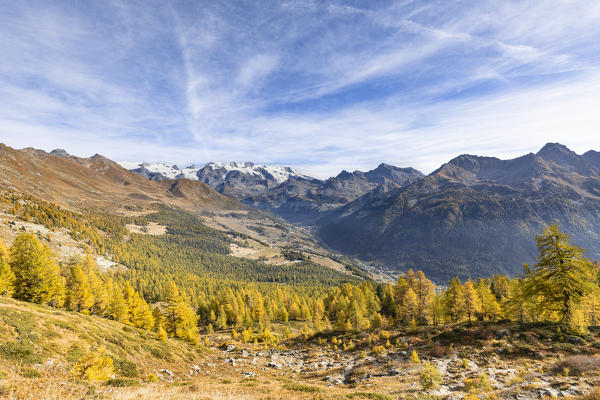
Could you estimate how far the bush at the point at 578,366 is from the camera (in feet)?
70.9

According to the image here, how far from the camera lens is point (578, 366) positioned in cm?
2233

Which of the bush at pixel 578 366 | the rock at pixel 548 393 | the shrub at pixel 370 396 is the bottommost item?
the shrub at pixel 370 396

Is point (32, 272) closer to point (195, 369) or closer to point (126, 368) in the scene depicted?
point (126, 368)

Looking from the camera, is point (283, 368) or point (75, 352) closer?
point (75, 352)

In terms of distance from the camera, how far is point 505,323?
40.2 metres

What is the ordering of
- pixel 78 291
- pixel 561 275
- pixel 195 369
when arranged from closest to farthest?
pixel 561 275 → pixel 195 369 → pixel 78 291

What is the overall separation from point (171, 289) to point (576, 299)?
232 feet

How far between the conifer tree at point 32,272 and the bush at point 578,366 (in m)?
73.8

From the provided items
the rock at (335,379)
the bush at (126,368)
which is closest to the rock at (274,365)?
the rock at (335,379)

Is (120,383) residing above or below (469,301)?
above

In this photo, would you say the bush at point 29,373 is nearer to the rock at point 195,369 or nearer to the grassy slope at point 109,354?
the grassy slope at point 109,354

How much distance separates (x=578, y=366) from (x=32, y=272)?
77025 millimetres

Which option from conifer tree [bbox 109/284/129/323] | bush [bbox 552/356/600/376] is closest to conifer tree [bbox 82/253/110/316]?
conifer tree [bbox 109/284/129/323]

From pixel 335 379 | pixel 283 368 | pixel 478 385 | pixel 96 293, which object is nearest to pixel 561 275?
pixel 478 385
